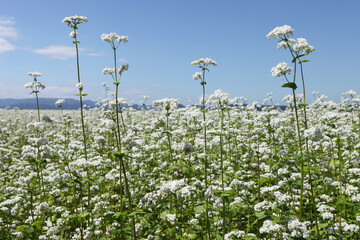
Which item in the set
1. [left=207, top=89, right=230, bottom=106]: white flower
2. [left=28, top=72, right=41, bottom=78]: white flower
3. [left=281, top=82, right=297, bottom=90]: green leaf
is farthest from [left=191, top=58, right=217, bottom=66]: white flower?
[left=28, top=72, right=41, bottom=78]: white flower

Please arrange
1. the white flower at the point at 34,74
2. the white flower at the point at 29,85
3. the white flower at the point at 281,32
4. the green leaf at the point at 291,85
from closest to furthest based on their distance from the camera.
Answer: the green leaf at the point at 291,85, the white flower at the point at 281,32, the white flower at the point at 34,74, the white flower at the point at 29,85

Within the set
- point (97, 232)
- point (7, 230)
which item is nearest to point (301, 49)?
point (97, 232)

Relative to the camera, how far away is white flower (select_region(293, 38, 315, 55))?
4.50 metres

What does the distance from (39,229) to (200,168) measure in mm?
4765

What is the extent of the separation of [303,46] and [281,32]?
49 cm

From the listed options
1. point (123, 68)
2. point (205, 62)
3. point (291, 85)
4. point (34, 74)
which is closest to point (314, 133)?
point (291, 85)

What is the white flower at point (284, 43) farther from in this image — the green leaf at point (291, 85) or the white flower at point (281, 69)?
the green leaf at point (291, 85)

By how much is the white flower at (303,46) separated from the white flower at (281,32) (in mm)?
251

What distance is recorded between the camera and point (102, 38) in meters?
5.68

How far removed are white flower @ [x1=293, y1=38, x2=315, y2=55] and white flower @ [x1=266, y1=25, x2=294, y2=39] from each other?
251 millimetres

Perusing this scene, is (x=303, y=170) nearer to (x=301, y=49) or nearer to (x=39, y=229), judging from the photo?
(x=301, y=49)

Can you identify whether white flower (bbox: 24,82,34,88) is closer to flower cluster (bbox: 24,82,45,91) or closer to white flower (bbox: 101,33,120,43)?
flower cluster (bbox: 24,82,45,91)

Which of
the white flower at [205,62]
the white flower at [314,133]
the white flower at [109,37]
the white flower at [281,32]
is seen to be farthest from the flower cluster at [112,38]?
the white flower at [314,133]

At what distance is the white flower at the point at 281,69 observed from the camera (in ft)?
15.6
